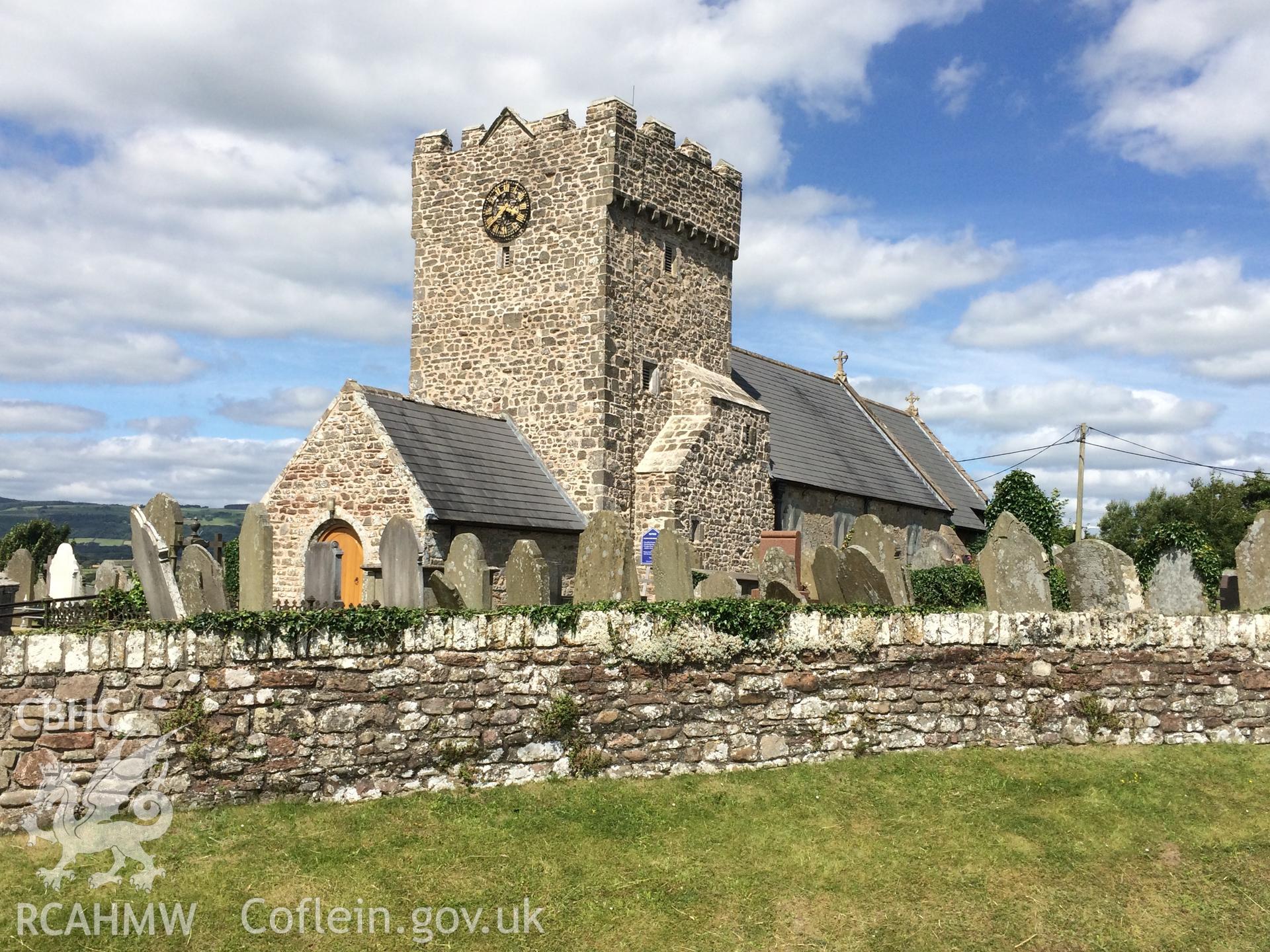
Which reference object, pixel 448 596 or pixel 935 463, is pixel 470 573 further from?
pixel 935 463

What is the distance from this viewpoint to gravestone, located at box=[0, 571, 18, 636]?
1306 centimetres

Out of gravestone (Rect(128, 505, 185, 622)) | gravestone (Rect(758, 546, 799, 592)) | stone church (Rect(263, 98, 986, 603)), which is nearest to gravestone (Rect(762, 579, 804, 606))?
gravestone (Rect(758, 546, 799, 592))

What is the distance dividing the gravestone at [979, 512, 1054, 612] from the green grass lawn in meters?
1.97

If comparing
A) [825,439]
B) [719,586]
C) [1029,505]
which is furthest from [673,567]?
[1029,505]

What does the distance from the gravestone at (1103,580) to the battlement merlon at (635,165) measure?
1377cm

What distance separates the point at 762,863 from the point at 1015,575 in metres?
4.80

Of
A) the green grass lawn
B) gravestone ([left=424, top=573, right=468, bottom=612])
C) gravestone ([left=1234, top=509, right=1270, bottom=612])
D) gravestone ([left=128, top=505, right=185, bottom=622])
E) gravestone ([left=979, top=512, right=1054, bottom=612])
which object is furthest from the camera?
gravestone ([left=1234, top=509, right=1270, bottom=612])

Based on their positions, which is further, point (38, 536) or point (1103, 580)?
point (38, 536)

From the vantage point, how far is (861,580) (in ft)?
36.8

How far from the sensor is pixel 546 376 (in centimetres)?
2291

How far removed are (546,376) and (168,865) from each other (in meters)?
16.1

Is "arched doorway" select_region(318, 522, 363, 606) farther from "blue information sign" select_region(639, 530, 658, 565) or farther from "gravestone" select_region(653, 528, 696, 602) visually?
"gravestone" select_region(653, 528, 696, 602)

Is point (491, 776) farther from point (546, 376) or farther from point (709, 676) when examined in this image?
point (546, 376)

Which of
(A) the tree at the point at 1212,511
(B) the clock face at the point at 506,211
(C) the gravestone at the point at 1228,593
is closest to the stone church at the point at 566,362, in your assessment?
(B) the clock face at the point at 506,211
